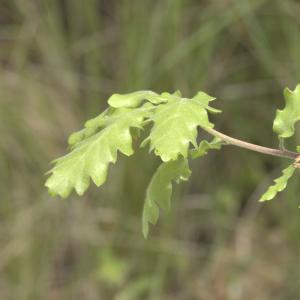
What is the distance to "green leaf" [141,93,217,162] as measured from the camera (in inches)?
26.0

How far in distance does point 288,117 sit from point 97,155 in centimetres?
22

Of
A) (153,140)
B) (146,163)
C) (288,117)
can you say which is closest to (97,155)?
(153,140)

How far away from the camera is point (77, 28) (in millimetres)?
2516

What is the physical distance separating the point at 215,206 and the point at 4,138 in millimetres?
760

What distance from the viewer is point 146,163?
7.46ft

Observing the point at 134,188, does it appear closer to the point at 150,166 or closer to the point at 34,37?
the point at 150,166

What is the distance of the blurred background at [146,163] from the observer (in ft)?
→ 7.45

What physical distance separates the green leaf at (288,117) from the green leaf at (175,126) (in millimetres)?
110

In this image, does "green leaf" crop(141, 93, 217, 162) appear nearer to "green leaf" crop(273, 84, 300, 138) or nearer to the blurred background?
"green leaf" crop(273, 84, 300, 138)

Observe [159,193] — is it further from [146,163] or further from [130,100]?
[146,163]

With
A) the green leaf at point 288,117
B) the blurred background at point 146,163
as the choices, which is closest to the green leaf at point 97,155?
the green leaf at point 288,117

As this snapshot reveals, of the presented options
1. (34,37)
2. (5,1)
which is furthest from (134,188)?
(5,1)

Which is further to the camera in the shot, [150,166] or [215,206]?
[215,206]

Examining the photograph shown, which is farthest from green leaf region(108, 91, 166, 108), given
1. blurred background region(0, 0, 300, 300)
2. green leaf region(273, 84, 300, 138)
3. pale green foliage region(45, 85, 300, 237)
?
blurred background region(0, 0, 300, 300)
